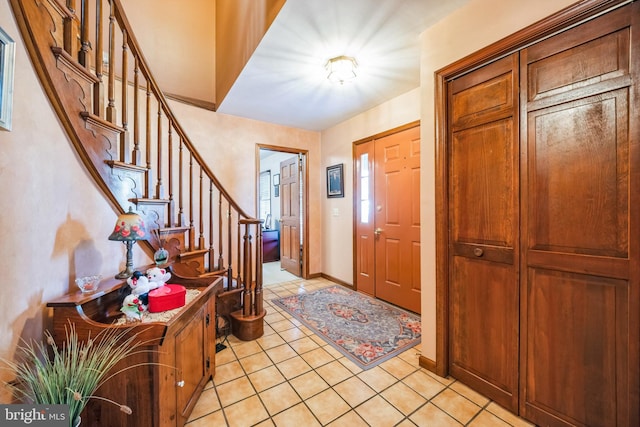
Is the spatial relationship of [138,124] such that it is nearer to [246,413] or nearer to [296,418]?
[246,413]

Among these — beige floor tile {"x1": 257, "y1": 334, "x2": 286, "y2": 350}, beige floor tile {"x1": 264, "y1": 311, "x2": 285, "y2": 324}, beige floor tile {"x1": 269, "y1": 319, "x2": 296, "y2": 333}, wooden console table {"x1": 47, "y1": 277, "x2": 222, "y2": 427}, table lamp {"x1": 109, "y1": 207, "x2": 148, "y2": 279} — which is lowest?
beige floor tile {"x1": 257, "y1": 334, "x2": 286, "y2": 350}

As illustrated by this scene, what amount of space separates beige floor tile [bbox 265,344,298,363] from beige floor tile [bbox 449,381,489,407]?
1.14 metres

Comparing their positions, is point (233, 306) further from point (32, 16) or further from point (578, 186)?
point (578, 186)

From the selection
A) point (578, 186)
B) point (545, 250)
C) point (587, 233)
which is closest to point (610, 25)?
point (578, 186)

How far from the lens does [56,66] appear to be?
107 cm

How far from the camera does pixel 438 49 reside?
1694 millimetres

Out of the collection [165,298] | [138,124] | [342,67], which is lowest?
[165,298]

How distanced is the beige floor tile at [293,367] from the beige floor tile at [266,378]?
0.13 feet

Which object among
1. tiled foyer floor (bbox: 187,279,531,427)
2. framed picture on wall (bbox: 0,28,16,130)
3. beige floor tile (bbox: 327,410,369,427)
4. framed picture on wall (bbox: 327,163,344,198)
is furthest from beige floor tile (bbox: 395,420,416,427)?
framed picture on wall (bbox: 327,163,344,198)

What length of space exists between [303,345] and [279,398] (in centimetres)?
60

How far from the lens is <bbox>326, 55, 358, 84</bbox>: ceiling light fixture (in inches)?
81.7

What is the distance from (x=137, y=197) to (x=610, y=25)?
2605mm

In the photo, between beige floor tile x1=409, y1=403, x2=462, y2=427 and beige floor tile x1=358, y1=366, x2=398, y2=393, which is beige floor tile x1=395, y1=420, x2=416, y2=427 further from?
beige floor tile x1=358, y1=366, x2=398, y2=393

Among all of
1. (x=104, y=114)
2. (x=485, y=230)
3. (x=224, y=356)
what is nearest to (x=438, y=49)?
(x=485, y=230)
